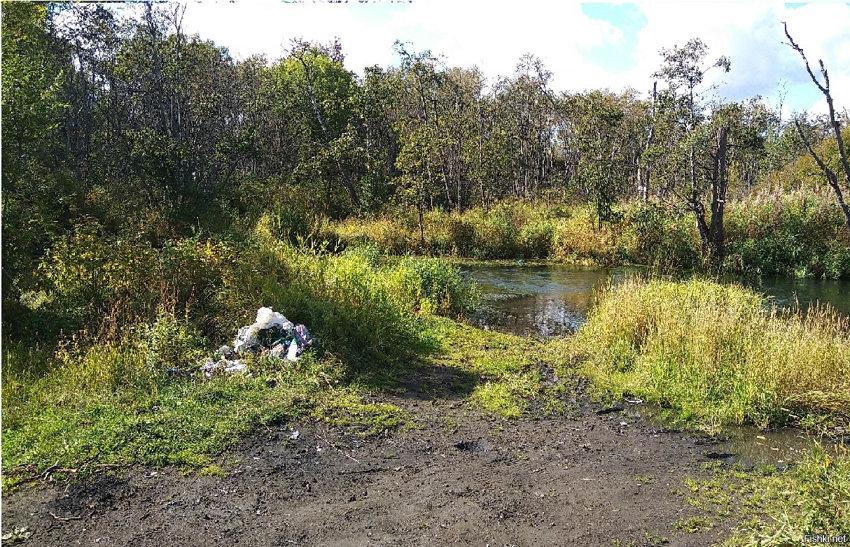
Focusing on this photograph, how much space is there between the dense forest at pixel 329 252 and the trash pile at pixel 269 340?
22 cm

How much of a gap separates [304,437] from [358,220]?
47.8 ft

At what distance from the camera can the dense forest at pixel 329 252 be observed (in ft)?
17.2

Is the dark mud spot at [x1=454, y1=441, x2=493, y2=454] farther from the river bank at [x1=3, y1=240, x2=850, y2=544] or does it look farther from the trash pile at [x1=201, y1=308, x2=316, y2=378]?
the trash pile at [x1=201, y1=308, x2=316, y2=378]

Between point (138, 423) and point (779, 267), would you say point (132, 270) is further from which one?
point (779, 267)

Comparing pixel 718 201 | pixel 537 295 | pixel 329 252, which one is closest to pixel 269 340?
pixel 329 252

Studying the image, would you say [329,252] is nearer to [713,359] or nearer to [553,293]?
[553,293]

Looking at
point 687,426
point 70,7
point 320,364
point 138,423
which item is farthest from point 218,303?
point 70,7

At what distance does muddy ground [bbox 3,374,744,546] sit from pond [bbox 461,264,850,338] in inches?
182

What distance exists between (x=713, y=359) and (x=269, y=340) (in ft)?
16.1

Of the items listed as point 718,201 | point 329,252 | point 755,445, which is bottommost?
point 755,445

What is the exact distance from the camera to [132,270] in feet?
22.0

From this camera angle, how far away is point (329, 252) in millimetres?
12461

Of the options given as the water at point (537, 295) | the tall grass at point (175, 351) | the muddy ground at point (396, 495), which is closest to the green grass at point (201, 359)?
the tall grass at point (175, 351)

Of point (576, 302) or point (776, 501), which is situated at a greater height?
point (576, 302)
